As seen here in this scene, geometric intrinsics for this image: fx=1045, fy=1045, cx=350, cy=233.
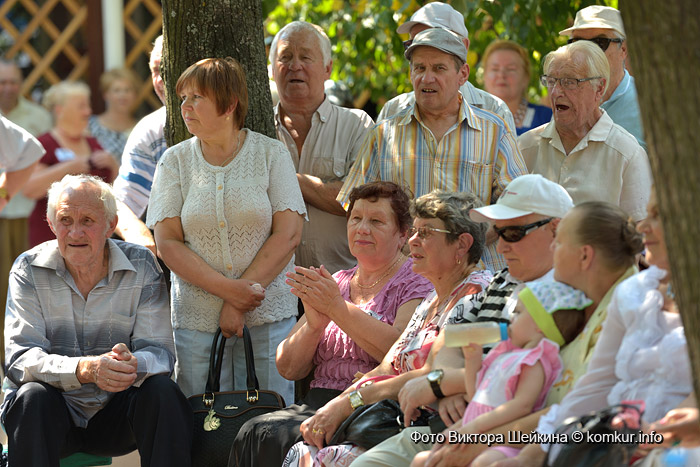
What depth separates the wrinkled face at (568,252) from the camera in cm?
313

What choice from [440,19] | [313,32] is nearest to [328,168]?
[313,32]

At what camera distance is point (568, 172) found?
468 cm

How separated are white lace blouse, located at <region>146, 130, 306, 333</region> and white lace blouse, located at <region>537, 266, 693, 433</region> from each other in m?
1.88

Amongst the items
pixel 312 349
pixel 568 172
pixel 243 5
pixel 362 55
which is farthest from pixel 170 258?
pixel 362 55

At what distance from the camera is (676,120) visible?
7.28ft

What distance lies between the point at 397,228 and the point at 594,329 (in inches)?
52.8

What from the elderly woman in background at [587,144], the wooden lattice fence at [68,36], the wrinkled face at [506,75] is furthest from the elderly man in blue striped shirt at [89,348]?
the wooden lattice fence at [68,36]

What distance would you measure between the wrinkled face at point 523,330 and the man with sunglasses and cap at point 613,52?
232 centimetres

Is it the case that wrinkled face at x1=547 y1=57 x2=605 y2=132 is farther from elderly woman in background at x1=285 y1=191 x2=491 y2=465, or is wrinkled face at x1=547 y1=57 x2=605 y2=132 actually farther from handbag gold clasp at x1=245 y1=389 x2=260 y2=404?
handbag gold clasp at x1=245 y1=389 x2=260 y2=404

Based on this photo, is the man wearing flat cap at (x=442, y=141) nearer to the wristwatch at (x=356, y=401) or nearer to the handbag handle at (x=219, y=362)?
the handbag handle at (x=219, y=362)

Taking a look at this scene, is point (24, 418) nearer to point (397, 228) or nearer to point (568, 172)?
point (397, 228)

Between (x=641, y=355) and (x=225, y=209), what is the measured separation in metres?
2.17

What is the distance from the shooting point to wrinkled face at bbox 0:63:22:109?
25.5 ft

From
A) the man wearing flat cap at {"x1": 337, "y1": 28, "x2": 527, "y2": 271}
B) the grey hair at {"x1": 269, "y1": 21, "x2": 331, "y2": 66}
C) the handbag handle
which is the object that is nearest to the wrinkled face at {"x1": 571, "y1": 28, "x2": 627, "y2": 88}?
the man wearing flat cap at {"x1": 337, "y1": 28, "x2": 527, "y2": 271}
